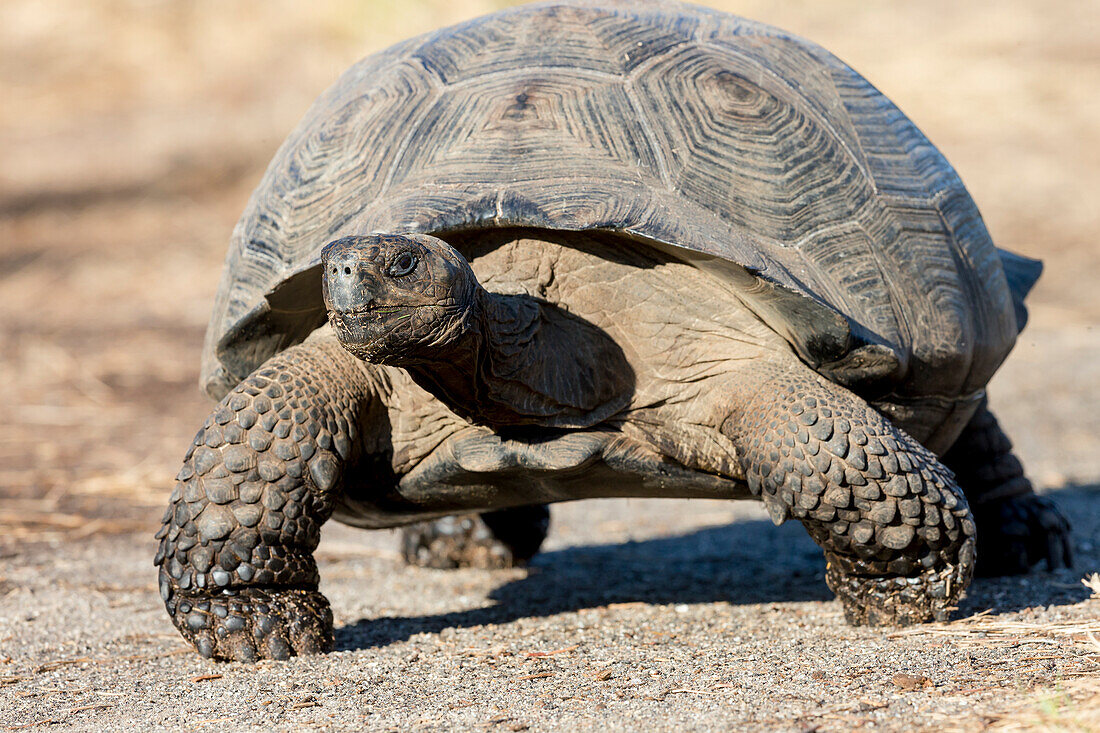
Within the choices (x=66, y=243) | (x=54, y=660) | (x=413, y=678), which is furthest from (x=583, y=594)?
(x=66, y=243)

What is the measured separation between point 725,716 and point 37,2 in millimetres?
20275

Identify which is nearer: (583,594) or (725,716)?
(725,716)

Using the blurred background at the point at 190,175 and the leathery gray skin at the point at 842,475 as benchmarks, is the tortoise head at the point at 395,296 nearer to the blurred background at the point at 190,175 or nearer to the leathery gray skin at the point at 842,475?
the leathery gray skin at the point at 842,475

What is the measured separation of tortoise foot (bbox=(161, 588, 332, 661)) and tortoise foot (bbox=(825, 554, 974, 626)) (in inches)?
56.5

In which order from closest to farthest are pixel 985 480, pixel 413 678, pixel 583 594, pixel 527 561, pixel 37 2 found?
pixel 413 678, pixel 583 594, pixel 985 480, pixel 527 561, pixel 37 2

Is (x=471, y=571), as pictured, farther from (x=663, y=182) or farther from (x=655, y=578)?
(x=663, y=182)

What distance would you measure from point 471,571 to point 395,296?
2.52 metres

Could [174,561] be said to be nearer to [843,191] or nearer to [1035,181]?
[843,191]

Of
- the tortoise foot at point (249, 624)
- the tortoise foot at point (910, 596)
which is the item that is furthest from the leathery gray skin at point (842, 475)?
the tortoise foot at point (249, 624)

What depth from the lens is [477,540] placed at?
4949 mm

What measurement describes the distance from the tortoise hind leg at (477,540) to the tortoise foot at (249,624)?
180 cm

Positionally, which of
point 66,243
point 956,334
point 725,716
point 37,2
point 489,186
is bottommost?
point 725,716

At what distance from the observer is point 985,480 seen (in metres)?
4.38

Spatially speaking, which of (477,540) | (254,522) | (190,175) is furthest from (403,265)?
(190,175)
